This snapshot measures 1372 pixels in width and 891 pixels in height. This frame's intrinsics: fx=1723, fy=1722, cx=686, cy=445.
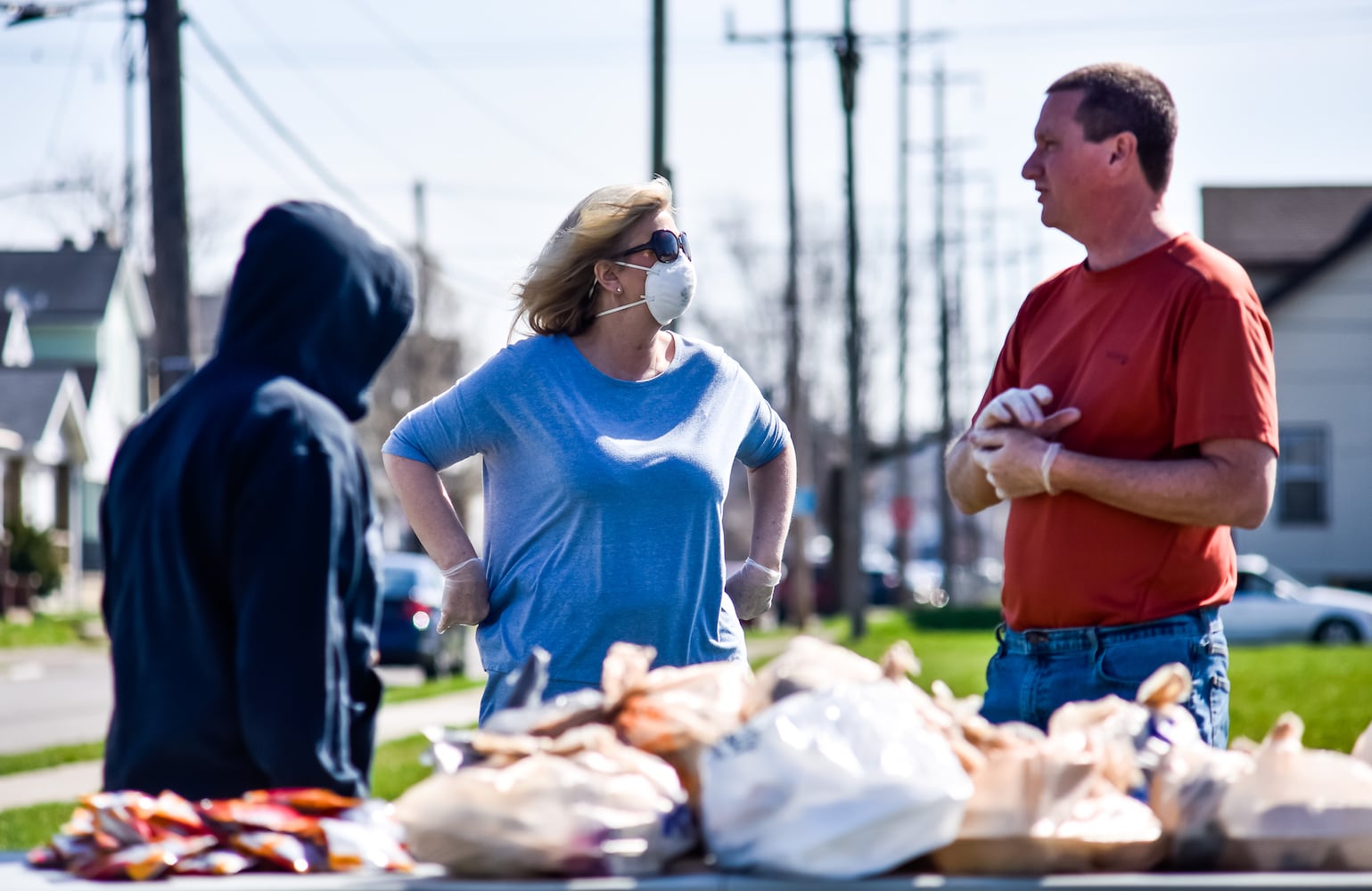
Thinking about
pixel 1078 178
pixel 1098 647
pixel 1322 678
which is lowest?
pixel 1322 678

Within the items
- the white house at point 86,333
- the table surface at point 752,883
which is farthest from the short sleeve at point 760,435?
the white house at point 86,333

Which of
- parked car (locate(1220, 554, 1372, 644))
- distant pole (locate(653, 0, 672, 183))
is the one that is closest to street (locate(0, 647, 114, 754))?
distant pole (locate(653, 0, 672, 183))

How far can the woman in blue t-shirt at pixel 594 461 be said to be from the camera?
144 inches

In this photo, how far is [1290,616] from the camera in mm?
27844

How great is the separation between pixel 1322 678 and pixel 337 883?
14.0 meters

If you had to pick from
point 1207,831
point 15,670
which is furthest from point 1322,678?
point 15,670

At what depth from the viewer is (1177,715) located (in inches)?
96.7

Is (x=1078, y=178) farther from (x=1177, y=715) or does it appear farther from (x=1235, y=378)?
(x=1177, y=715)

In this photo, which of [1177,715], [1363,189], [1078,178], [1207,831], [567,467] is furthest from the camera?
[1363,189]

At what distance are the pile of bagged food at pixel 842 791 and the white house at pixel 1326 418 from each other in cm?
3231

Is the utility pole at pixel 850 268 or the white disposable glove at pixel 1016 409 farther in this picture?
the utility pole at pixel 850 268

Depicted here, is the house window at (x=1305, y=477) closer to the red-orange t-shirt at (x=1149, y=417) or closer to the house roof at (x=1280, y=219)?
the house roof at (x=1280, y=219)

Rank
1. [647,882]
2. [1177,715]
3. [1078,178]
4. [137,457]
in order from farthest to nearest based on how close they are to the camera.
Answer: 1. [1078,178]
2. [137,457]
3. [1177,715]
4. [647,882]

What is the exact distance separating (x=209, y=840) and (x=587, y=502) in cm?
154
